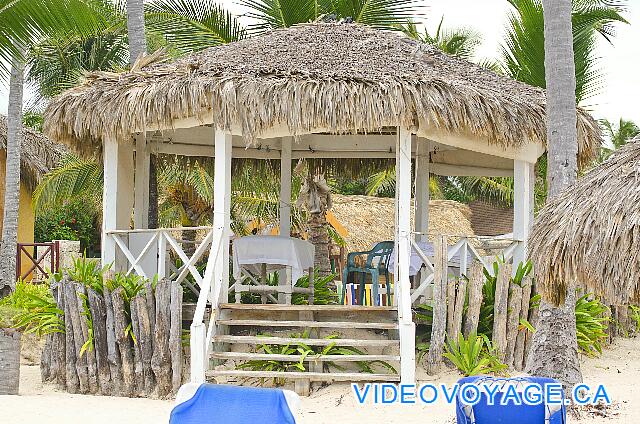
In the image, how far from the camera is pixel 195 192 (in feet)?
56.4

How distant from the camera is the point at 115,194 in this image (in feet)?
34.3

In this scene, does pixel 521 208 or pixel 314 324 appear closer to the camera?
pixel 314 324

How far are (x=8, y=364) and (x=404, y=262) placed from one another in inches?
156

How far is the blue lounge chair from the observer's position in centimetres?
591

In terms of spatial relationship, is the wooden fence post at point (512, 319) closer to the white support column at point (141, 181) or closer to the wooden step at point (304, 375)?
the wooden step at point (304, 375)

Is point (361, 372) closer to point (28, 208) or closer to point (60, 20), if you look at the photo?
point (60, 20)

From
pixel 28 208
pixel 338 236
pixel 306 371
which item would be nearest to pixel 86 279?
pixel 306 371

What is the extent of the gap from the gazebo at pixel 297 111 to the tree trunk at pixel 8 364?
4.60ft

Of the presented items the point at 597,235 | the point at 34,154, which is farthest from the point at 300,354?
the point at 34,154

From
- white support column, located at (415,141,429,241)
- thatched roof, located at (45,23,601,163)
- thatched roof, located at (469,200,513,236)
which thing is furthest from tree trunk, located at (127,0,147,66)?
thatched roof, located at (469,200,513,236)

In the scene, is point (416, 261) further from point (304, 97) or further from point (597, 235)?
point (597, 235)

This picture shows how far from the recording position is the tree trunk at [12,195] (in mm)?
14016

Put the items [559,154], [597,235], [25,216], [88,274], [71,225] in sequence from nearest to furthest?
[597,235]
[559,154]
[88,274]
[25,216]
[71,225]

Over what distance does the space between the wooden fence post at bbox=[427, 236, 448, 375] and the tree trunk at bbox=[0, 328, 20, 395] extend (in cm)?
402
